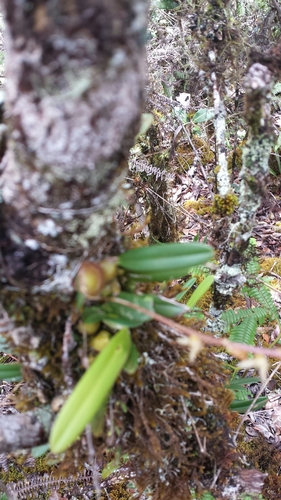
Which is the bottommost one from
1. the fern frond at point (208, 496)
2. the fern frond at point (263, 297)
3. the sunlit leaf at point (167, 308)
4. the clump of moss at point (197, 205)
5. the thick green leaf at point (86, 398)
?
the fern frond at point (208, 496)

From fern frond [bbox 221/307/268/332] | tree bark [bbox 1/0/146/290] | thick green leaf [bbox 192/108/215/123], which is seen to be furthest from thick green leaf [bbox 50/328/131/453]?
thick green leaf [bbox 192/108/215/123]

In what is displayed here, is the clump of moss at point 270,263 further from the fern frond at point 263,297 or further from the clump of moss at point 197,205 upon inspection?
the fern frond at point 263,297

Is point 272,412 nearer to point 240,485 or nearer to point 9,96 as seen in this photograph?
point 240,485

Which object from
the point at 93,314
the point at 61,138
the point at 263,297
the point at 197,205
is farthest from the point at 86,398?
the point at 197,205

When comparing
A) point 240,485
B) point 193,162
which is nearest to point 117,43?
point 240,485

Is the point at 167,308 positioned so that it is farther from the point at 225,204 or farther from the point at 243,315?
the point at 243,315

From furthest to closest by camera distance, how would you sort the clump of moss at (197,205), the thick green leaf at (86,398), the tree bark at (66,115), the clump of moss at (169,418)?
the clump of moss at (197,205)
the clump of moss at (169,418)
the thick green leaf at (86,398)
the tree bark at (66,115)

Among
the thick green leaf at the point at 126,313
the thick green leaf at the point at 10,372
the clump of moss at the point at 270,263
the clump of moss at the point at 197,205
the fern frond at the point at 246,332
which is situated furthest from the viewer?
the clump of moss at the point at 197,205

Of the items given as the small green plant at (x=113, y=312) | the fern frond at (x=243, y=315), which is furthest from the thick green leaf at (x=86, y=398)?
the fern frond at (x=243, y=315)
